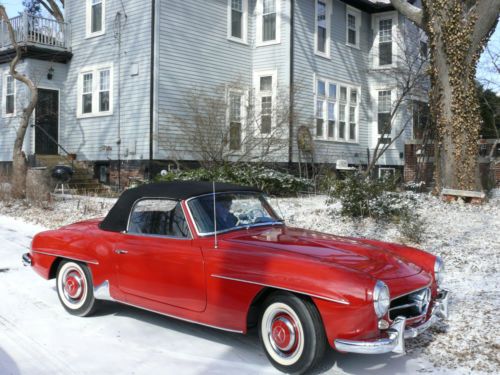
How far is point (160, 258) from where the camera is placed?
15.3ft

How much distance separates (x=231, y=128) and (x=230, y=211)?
1067cm

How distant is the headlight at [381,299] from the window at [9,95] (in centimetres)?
1907

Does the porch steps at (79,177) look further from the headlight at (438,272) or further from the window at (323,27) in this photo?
the headlight at (438,272)

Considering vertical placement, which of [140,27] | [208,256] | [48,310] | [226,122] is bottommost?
[48,310]

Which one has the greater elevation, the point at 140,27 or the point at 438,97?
the point at 140,27

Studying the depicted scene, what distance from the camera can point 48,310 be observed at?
564 centimetres

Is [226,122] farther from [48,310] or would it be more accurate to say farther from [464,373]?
[464,373]

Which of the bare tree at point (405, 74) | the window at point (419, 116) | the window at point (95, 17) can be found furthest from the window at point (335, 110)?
the window at point (95, 17)

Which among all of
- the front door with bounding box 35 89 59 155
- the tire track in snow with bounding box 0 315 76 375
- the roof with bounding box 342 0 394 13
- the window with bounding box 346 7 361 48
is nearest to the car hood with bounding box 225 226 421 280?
the tire track in snow with bounding box 0 315 76 375

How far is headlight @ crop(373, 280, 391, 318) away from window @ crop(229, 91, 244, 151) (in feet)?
38.7

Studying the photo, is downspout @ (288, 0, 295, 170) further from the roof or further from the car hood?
the car hood

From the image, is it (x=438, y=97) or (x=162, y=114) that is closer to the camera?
(x=438, y=97)

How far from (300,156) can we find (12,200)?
30.8ft

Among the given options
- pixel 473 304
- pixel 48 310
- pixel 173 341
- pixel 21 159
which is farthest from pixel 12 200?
pixel 473 304
